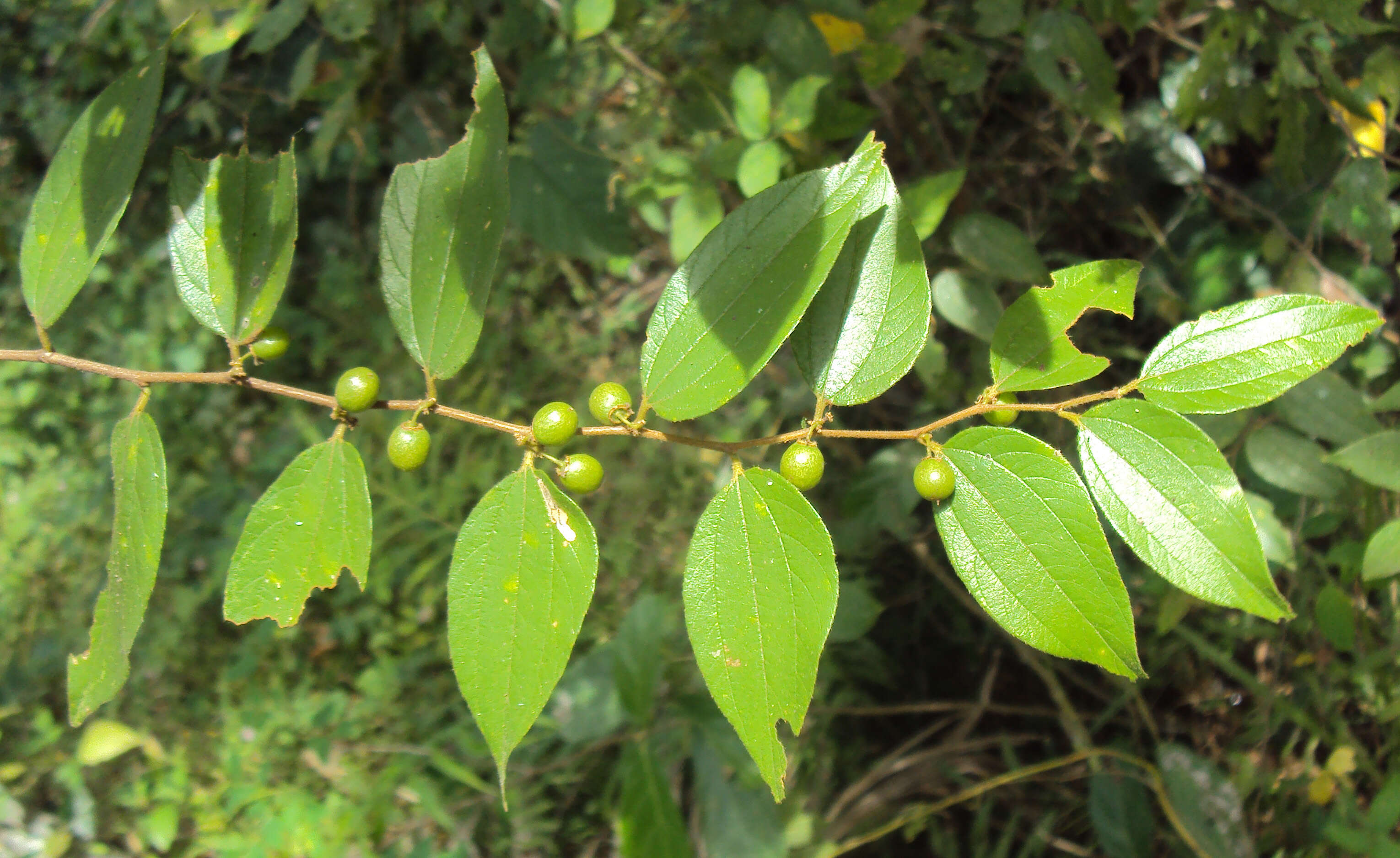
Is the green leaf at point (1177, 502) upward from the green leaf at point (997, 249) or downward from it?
upward

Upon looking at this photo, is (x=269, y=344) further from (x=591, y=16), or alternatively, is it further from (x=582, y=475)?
(x=591, y=16)

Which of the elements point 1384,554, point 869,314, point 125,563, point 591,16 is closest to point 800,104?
point 591,16

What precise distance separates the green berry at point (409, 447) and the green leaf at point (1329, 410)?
1106mm

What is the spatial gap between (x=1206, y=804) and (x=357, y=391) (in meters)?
1.67

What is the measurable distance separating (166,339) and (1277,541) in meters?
2.90

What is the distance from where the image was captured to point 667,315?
83 cm

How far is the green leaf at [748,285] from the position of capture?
0.76 meters

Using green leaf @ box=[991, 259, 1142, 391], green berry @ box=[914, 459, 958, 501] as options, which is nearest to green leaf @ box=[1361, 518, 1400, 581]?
green leaf @ box=[991, 259, 1142, 391]

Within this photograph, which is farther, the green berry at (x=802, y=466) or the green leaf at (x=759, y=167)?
the green leaf at (x=759, y=167)

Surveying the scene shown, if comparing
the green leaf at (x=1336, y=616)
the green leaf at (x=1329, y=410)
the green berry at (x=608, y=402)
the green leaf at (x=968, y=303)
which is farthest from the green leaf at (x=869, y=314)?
the green leaf at (x=1336, y=616)

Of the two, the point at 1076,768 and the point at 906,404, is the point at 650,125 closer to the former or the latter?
the point at 906,404

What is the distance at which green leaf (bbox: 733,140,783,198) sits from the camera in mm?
1290

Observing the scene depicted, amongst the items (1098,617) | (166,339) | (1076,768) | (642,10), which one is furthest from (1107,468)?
(166,339)

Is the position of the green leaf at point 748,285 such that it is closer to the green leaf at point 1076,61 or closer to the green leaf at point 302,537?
the green leaf at point 302,537
